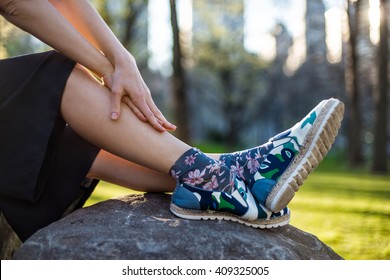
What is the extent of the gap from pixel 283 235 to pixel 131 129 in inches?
22.9

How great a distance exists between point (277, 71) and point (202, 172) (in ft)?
67.2

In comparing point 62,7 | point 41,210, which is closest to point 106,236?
point 41,210

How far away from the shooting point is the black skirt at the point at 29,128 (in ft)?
4.49

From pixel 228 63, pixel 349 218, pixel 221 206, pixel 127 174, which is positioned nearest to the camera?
pixel 221 206

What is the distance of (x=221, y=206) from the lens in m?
1.41

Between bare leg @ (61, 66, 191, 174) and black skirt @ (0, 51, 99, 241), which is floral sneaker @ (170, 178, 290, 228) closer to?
bare leg @ (61, 66, 191, 174)

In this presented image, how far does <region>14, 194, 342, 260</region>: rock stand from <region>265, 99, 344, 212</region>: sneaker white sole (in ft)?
0.41

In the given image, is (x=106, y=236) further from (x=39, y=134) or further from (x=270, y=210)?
(x=270, y=210)

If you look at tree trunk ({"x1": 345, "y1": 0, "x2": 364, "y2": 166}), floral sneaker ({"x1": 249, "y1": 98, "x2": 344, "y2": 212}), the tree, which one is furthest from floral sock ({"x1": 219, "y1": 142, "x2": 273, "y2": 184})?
the tree

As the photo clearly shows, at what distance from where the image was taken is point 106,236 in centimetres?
132

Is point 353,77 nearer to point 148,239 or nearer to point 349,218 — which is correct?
point 349,218

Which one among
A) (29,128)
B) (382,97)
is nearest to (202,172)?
(29,128)

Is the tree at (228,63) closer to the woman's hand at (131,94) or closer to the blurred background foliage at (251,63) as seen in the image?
the blurred background foliage at (251,63)

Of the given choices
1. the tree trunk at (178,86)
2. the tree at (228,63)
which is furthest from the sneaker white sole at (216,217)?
the tree at (228,63)
